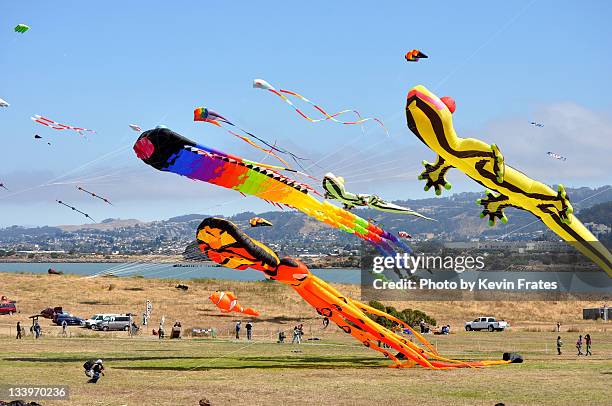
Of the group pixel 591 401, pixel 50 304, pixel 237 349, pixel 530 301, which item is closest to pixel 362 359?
pixel 237 349

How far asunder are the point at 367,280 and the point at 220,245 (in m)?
110

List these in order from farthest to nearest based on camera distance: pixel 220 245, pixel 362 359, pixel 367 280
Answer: pixel 367 280, pixel 362 359, pixel 220 245

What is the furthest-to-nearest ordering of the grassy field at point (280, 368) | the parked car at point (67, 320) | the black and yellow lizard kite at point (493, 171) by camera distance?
the parked car at point (67, 320), the grassy field at point (280, 368), the black and yellow lizard kite at point (493, 171)

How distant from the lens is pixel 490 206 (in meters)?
28.2

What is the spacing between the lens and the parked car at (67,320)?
71875 mm

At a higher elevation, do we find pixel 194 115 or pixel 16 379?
pixel 194 115

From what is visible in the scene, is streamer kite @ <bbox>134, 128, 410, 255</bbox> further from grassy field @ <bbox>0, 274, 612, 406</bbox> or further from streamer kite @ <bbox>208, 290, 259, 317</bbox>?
streamer kite @ <bbox>208, 290, 259, 317</bbox>

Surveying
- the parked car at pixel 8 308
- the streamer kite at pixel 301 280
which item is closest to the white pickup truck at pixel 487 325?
the streamer kite at pixel 301 280

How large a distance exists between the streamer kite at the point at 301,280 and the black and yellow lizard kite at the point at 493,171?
42.8ft

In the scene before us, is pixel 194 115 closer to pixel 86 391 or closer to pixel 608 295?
pixel 86 391

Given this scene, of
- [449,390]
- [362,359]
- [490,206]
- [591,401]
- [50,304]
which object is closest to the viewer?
[490,206]

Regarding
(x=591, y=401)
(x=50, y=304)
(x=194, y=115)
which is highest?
(x=194, y=115)

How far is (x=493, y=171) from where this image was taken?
1052 inches

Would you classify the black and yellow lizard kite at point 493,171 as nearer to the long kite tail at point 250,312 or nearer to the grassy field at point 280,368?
the grassy field at point 280,368
